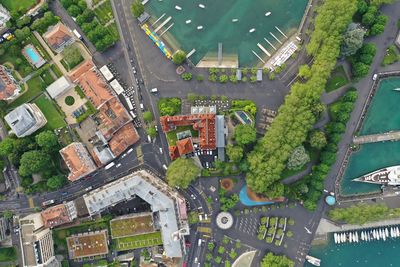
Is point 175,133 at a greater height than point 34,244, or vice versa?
point 175,133

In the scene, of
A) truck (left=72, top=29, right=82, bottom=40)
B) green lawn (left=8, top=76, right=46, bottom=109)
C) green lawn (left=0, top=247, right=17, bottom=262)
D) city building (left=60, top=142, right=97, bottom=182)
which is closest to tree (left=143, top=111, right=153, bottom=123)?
city building (left=60, top=142, right=97, bottom=182)

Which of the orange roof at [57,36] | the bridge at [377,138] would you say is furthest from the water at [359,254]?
the orange roof at [57,36]

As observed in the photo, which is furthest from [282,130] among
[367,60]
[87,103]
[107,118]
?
[87,103]

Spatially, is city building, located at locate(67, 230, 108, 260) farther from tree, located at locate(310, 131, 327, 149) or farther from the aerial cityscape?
tree, located at locate(310, 131, 327, 149)

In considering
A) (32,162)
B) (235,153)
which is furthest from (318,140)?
(32,162)

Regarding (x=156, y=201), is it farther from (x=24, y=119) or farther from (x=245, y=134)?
(x=24, y=119)

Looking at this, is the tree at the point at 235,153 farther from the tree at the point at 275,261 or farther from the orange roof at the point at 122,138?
the tree at the point at 275,261
